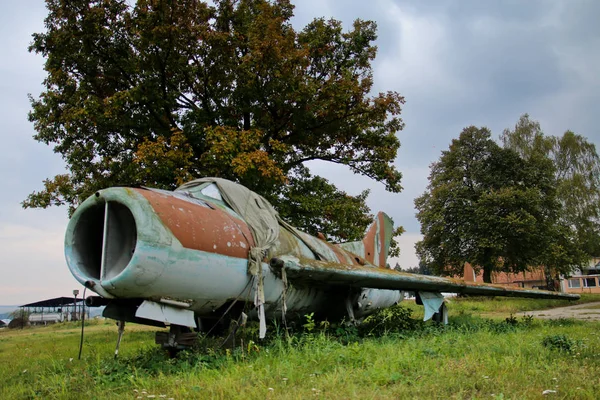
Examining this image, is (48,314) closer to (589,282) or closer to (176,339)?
(176,339)

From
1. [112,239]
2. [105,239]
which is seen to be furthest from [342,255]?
[105,239]

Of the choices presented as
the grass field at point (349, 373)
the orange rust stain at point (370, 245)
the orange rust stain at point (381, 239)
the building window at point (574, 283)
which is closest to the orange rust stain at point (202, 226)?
the grass field at point (349, 373)

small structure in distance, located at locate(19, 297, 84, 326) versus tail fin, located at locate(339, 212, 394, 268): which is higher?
tail fin, located at locate(339, 212, 394, 268)

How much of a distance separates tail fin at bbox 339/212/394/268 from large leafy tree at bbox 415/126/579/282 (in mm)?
18536

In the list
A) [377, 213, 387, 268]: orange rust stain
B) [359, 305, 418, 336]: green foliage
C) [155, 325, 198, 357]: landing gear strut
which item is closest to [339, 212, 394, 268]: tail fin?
[377, 213, 387, 268]: orange rust stain

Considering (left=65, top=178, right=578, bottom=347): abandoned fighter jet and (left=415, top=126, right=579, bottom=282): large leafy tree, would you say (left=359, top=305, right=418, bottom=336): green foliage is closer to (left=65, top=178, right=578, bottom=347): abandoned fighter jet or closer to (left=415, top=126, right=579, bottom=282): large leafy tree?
(left=65, top=178, right=578, bottom=347): abandoned fighter jet

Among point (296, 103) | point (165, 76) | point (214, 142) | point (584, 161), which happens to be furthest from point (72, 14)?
point (584, 161)

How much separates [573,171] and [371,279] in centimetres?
3662

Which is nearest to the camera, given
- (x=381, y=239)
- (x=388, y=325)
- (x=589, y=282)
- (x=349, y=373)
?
(x=349, y=373)

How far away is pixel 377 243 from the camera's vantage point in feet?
38.6

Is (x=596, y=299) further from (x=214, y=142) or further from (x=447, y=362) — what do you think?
(x=447, y=362)

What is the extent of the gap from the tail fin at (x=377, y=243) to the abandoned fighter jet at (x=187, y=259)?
363cm

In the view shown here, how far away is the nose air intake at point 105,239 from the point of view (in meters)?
4.65

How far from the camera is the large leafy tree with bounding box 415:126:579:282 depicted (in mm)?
28141
